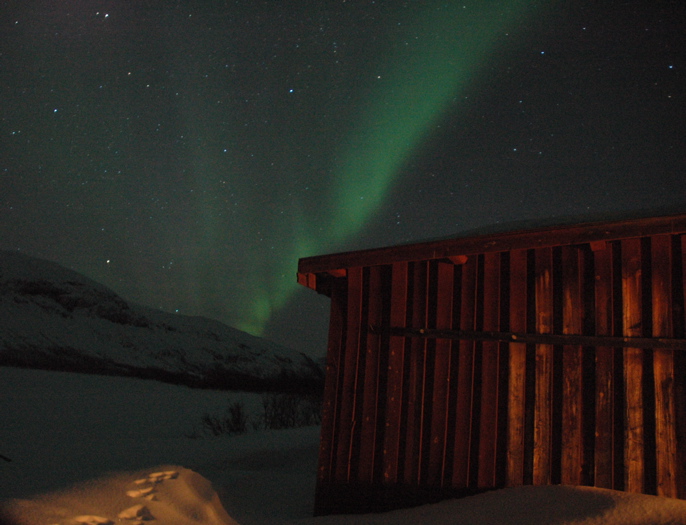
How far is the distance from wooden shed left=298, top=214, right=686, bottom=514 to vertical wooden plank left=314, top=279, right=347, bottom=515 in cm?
2

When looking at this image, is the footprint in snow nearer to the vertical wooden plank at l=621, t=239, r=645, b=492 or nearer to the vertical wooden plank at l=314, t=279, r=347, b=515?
the vertical wooden plank at l=314, t=279, r=347, b=515

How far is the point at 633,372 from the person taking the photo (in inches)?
157

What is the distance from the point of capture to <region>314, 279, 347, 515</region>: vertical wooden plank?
532cm

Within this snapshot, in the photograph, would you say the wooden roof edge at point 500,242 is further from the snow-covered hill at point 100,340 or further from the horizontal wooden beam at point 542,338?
the snow-covered hill at point 100,340

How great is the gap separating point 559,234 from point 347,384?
9.05 ft

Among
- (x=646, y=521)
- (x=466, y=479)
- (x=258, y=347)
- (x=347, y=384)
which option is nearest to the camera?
(x=646, y=521)

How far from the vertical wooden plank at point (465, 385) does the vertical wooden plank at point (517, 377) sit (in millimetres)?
377

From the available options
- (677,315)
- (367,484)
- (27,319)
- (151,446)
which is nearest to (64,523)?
(367,484)

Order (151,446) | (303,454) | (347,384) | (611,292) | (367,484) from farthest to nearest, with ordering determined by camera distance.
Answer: (151,446), (303,454), (347,384), (367,484), (611,292)

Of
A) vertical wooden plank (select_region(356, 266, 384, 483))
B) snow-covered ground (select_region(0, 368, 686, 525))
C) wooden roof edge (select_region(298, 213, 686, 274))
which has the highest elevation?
wooden roof edge (select_region(298, 213, 686, 274))

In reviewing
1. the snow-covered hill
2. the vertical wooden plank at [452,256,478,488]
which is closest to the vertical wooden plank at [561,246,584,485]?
the vertical wooden plank at [452,256,478,488]

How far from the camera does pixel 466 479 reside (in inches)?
180

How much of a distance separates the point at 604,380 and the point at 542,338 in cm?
59

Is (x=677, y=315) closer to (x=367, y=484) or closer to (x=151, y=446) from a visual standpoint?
(x=367, y=484)
